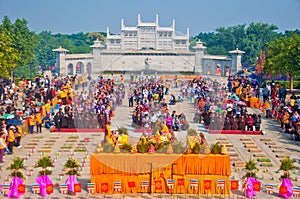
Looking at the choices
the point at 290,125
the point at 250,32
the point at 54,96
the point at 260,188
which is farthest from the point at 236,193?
the point at 250,32

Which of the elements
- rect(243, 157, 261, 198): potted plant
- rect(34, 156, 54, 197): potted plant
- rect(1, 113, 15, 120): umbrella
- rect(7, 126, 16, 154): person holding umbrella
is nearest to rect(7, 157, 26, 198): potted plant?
rect(34, 156, 54, 197): potted plant

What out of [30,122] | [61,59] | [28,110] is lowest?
[30,122]

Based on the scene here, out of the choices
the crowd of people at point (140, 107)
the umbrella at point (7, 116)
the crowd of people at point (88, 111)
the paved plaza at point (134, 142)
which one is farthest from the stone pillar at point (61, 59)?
the umbrella at point (7, 116)

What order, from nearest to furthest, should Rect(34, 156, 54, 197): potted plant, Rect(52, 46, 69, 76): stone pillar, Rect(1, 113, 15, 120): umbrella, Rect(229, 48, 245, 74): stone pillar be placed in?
Rect(34, 156, 54, 197): potted plant, Rect(1, 113, 15, 120): umbrella, Rect(52, 46, 69, 76): stone pillar, Rect(229, 48, 245, 74): stone pillar

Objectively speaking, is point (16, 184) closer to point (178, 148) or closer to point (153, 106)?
point (178, 148)

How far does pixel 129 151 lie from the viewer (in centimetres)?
1300

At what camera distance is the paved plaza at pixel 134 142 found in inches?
549

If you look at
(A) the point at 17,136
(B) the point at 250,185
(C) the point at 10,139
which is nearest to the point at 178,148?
(B) the point at 250,185

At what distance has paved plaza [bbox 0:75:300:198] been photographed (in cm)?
1395

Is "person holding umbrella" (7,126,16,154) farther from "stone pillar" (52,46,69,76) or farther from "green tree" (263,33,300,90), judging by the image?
"stone pillar" (52,46,69,76)

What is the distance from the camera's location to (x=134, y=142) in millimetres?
13945

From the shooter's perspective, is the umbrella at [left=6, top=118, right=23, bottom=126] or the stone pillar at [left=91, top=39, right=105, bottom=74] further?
the stone pillar at [left=91, top=39, right=105, bottom=74]

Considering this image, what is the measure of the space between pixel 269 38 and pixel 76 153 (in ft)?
186

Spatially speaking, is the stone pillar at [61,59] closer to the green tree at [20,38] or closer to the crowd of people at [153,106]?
the green tree at [20,38]
